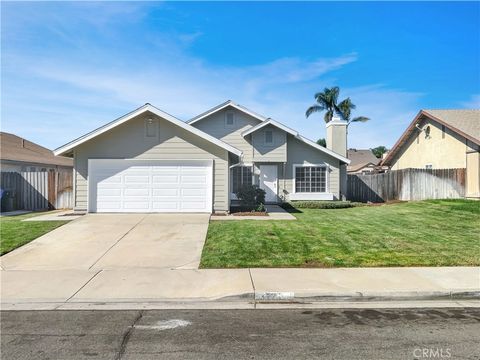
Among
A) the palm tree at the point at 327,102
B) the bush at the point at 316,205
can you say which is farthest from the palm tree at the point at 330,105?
the bush at the point at 316,205

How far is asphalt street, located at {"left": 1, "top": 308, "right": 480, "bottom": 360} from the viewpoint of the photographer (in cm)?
459

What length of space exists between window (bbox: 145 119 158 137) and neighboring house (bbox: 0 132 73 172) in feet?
42.0

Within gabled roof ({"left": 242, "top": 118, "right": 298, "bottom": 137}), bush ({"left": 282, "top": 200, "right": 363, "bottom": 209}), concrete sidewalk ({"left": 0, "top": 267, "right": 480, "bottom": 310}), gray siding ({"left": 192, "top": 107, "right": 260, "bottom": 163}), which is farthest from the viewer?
gray siding ({"left": 192, "top": 107, "right": 260, "bottom": 163})

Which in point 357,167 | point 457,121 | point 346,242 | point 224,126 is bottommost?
point 346,242

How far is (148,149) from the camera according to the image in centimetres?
1586

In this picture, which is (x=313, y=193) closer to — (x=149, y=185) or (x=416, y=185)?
(x=416, y=185)

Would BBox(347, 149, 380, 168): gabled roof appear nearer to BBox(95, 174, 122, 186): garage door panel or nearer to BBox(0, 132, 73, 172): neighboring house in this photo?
BBox(0, 132, 73, 172): neighboring house

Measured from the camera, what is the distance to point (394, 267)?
8.74m

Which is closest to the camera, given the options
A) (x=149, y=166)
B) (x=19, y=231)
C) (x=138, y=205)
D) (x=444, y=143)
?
(x=19, y=231)

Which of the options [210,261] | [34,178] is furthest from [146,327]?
[34,178]

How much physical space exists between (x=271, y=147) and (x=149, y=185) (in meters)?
8.80

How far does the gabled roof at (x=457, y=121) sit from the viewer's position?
2291 centimetres

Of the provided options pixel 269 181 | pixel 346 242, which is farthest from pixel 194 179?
pixel 269 181

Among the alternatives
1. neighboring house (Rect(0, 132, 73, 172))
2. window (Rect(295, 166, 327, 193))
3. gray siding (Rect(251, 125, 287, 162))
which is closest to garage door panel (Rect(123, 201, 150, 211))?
gray siding (Rect(251, 125, 287, 162))
